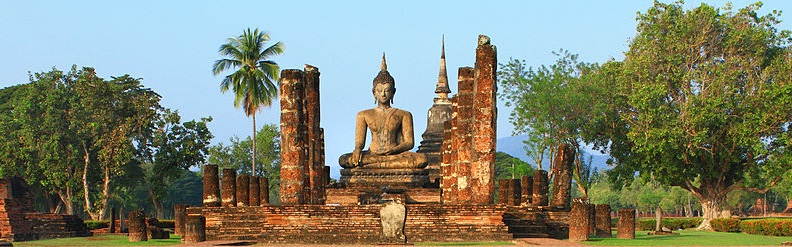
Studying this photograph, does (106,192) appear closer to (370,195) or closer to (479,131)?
(370,195)

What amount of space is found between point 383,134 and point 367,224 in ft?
32.7

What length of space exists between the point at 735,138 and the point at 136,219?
2158cm

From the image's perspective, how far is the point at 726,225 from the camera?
35688 mm

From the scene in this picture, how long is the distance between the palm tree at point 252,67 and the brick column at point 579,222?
25200mm

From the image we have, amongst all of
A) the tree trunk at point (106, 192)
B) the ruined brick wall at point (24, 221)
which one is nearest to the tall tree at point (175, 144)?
the tree trunk at point (106, 192)

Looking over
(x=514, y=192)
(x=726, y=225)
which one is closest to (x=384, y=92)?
(x=514, y=192)

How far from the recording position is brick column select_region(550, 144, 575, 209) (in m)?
29.6

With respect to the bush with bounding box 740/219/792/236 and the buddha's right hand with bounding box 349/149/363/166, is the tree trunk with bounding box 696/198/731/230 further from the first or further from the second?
the buddha's right hand with bounding box 349/149/363/166

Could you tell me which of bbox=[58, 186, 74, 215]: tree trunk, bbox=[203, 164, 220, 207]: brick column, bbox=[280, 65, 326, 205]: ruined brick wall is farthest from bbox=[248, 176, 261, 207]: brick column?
bbox=[58, 186, 74, 215]: tree trunk

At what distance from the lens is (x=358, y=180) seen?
32.3 meters

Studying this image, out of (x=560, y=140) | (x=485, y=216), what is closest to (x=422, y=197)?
(x=485, y=216)

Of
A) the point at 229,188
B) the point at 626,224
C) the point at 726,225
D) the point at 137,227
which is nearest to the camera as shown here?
the point at 137,227

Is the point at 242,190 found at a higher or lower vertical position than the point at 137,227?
higher

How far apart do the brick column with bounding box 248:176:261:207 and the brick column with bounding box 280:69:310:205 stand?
116 centimetres
